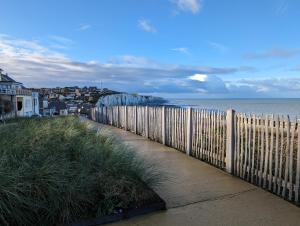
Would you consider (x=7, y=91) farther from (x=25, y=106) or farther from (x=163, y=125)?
(x=163, y=125)

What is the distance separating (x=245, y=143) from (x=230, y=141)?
1.59 feet

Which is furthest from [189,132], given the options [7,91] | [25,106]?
[25,106]

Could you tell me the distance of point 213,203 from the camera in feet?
16.8

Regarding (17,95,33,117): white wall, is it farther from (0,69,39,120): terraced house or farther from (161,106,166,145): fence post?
(161,106,166,145): fence post

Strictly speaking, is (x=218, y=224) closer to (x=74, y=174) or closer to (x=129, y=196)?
(x=129, y=196)

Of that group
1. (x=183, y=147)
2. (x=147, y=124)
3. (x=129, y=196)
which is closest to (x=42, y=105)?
(x=147, y=124)

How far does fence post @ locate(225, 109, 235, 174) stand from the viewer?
269 inches

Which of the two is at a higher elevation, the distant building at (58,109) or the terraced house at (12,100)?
the terraced house at (12,100)

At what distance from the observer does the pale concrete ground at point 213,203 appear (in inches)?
175

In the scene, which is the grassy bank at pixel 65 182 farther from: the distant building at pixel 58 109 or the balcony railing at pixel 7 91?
the distant building at pixel 58 109

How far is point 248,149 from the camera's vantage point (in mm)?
6332

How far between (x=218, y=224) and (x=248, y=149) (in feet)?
7.93

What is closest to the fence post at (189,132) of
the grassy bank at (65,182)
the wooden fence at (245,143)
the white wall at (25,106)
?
the wooden fence at (245,143)

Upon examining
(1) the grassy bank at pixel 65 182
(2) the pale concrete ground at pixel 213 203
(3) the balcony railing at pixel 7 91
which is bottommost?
(2) the pale concrete ground at pixel 213 203
